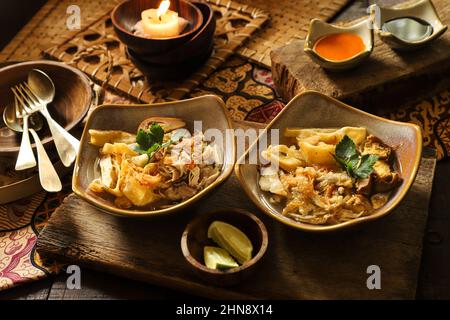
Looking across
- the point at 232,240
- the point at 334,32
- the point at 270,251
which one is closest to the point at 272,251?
the point at 270,251

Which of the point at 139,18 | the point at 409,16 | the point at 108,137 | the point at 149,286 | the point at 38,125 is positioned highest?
the point at 409,16

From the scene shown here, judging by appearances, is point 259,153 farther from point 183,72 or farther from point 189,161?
point 183,72

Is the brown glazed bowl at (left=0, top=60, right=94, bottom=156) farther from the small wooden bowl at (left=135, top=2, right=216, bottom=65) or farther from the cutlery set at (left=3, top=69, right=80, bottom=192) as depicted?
the small wooden bowl at (left=135, top=2, right=216, bottom=65)

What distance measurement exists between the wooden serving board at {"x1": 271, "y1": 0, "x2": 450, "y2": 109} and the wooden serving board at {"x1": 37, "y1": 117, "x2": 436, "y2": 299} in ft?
2.00

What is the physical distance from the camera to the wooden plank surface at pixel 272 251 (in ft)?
6.40

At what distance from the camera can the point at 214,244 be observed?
2.03m

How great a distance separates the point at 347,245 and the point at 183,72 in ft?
4.54

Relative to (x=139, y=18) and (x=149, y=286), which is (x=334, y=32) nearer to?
(x=139, y=18)

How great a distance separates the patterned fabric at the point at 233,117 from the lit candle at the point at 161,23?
0.33 m

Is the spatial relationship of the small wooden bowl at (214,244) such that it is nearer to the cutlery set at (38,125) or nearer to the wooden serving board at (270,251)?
the wooden serving board at (270,251)

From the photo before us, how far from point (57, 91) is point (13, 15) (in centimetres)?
114

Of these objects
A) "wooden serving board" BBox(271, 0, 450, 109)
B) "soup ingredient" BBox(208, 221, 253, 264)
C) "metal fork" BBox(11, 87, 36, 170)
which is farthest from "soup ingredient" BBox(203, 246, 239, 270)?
"wooden serving board" BBox(271, 0, 450, 109)

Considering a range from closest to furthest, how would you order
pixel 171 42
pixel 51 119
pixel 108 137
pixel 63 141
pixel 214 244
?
pixel 214 244
pixel 108 137
pixel 63 141
pixel 51 119
pixel 171 42

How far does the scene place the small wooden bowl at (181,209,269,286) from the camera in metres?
1.88
